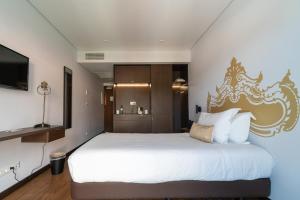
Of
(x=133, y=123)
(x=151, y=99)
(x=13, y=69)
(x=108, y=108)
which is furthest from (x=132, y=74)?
(x=108, y=108)

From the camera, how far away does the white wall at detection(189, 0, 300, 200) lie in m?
1.77

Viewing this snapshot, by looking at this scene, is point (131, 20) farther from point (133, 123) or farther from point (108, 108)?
point (108, 108)

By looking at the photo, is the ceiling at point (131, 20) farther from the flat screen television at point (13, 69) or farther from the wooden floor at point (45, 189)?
the wooden floor at point (45, 189)

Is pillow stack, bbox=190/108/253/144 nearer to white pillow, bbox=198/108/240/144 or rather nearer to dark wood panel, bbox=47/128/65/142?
white pillow, bbox=198/108/240/144

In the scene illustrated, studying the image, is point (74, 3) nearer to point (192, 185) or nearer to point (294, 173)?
point (192, 185)

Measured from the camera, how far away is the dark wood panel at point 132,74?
5633 millimetres

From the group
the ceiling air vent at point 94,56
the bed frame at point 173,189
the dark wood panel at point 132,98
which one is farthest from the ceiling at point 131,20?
the bed frame at point 173,189

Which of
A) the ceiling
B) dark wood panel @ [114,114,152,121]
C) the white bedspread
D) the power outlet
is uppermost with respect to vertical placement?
the ceiling

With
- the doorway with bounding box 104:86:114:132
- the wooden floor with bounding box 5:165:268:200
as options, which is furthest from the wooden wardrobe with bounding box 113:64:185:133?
the doorway with bounding box 104:86:114:132

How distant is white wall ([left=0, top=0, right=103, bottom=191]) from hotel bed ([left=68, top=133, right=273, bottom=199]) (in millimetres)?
1227

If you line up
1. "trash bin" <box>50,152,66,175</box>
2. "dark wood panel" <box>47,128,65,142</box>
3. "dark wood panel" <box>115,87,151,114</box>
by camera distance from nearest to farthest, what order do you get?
1. "dark wood panel" <box>47,128,65,142</box>
2. "trash bin" <box>50,152,66,175</box>
3. "dark wood panel" <box>115,87,151,114</box>

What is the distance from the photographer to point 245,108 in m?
2.56

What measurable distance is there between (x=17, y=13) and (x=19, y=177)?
92.9 inches

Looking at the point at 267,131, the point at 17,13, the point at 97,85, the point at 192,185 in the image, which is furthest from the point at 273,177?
the point at 97,85
